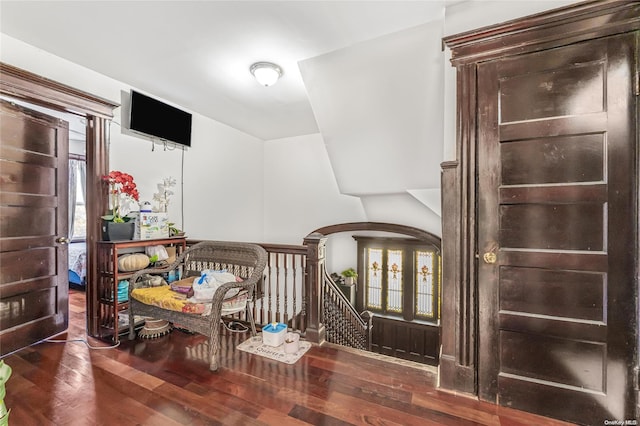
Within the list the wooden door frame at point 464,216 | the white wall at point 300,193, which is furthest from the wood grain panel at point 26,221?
the wooden door frame at point 464,216

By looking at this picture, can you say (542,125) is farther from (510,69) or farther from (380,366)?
(380,366)

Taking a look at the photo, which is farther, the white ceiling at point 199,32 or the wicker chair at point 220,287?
the wicker chair at point 220,287

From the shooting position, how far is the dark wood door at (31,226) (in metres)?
2.46

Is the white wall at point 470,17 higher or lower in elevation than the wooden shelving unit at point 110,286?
higher

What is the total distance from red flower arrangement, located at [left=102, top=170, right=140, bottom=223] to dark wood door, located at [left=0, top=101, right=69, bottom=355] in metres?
0.51

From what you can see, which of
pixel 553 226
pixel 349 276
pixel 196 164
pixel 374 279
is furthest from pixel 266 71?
pixel 374 279

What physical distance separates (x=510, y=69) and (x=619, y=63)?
507 millimetres

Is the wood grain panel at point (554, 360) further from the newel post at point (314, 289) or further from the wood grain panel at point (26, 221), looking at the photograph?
the wood grain panel at point (26, 221)

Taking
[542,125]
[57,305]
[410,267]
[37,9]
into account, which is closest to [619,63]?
[542,125]

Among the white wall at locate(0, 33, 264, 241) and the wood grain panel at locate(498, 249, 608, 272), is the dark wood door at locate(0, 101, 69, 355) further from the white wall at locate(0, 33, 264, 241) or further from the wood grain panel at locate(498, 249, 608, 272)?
the wood grain panel at locate(498, 249, 608, 272)

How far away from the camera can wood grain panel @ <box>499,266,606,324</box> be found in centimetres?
164

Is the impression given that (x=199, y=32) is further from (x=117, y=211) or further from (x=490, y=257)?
(x=490, y=257)

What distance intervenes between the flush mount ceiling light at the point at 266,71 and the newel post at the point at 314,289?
160 cm

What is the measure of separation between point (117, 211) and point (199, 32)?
1882 mm
